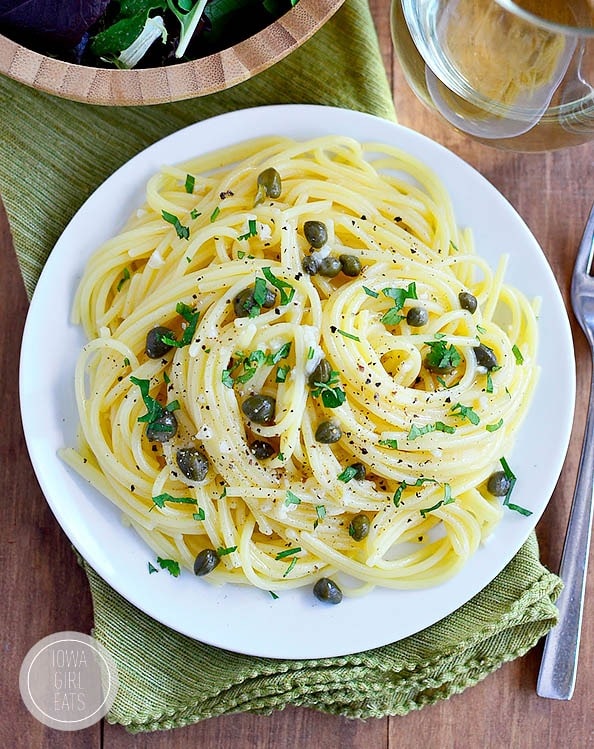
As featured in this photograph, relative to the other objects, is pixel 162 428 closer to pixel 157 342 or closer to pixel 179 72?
pixel 157 342

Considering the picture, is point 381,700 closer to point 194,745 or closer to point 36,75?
point 194,745

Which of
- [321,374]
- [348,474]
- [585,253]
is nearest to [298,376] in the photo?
[321,374]

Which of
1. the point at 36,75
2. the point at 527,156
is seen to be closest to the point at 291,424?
the point at 36,75

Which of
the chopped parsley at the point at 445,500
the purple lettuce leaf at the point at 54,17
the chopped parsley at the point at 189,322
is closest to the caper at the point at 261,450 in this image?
the chopped parsley at the point at 189,322

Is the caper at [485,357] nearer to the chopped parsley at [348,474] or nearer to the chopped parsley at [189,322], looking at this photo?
the chopped parsley at [348,474]

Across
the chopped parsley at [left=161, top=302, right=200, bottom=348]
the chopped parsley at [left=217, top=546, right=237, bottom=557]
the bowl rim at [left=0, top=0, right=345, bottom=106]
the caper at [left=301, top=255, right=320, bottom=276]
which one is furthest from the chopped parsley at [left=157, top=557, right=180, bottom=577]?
the bowl rim at [left=0, top=0, right=345, bottom=106]

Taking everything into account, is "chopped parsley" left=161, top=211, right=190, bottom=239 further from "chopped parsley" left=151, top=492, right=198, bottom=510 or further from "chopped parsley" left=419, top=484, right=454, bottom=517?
"chopped parsley" left=419, top=484, right=454, bottom=517
